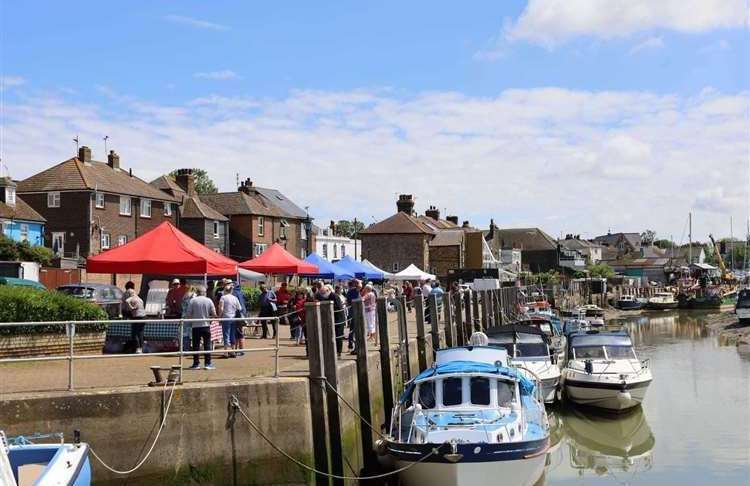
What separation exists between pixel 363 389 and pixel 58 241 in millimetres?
35556

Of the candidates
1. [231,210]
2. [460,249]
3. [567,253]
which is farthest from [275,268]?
[567,253]

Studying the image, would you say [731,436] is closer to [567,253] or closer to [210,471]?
[210,471]

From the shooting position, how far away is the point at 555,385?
22.7m

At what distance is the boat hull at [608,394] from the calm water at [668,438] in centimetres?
44

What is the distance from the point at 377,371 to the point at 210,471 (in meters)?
6.33

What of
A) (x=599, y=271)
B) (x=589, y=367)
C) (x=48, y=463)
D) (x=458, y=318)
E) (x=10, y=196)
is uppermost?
(x=10, y=196)

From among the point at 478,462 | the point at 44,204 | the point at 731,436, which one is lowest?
the point at 731,436

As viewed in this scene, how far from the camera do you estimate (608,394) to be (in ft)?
72.9

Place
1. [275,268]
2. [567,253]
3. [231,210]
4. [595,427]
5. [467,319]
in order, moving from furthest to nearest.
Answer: [567,253] → [231,210] → [467,319] → [275,268] → [595,427]

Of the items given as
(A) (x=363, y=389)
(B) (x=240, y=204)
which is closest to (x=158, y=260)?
(A) (x=363, y=389)

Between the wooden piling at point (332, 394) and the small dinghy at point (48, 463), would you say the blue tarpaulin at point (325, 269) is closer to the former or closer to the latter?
the wooden piling at point (332, 394)

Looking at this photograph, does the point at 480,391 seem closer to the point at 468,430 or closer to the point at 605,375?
the point at 468,430

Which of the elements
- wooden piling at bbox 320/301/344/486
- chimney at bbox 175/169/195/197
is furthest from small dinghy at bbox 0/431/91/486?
chimney at bbox 175/169/195/197

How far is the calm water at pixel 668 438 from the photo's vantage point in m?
17.3
